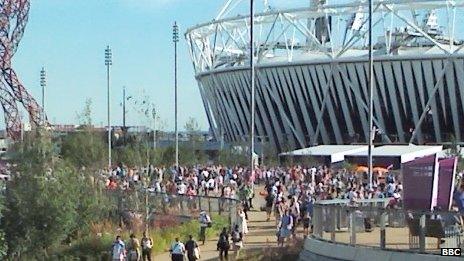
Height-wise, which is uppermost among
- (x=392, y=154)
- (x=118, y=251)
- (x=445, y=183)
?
(x=392, y=154)

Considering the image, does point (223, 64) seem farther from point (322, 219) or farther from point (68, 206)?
point (322, 219)

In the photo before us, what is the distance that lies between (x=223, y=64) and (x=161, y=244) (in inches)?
2712

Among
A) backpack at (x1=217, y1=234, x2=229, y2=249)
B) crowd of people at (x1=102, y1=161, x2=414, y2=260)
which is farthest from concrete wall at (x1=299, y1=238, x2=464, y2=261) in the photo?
crowd of people at (x1=102, y1=161, x2=414, y2=260)

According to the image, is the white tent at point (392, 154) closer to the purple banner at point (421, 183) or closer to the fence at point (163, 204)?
the fence at point (163, 204)

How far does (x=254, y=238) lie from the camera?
31859 millimetres

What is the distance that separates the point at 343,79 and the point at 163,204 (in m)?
52.1

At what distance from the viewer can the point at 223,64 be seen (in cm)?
10000

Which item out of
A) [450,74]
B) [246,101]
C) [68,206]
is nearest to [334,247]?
[68,206]

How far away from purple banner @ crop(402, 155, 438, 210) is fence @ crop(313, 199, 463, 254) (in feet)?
6.51

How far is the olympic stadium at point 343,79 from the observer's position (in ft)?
278

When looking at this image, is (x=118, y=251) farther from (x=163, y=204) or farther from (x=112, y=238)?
(x=163, y=204)

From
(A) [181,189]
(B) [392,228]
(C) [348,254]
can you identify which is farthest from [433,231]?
(A) [181,189]

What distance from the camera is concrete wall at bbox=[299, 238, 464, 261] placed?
19609mm

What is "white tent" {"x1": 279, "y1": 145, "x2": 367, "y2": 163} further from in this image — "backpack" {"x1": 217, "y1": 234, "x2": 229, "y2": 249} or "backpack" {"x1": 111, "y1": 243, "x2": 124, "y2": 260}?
"backpack" {"x1": 111, "y1": 243, "x2": 124, "y2": 260}
